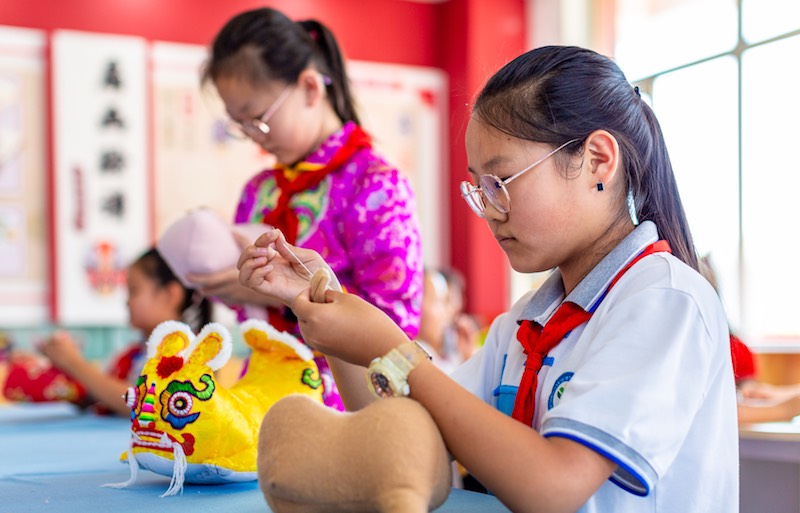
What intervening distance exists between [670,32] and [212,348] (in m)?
3.93

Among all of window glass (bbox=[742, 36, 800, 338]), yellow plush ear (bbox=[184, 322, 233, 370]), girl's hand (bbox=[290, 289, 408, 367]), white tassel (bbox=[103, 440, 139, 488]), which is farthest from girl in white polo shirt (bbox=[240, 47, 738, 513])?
window glass (bbox=[742, 36, 800, 338])

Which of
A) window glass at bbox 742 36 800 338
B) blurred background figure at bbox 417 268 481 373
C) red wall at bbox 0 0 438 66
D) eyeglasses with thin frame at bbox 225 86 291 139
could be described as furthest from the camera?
red wall at bbox 0 0 438 66

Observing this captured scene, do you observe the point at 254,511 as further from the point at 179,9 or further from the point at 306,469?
Result: the point at 179,9

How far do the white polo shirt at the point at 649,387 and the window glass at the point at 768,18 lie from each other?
351cm

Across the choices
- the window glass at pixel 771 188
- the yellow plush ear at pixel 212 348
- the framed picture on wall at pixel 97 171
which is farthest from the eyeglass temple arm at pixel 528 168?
the framed picture on wall at pixel 97 171

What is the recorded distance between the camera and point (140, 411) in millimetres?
1048

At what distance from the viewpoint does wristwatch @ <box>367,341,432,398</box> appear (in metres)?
0.76

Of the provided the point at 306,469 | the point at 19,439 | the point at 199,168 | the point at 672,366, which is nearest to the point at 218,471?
the point at 306,469

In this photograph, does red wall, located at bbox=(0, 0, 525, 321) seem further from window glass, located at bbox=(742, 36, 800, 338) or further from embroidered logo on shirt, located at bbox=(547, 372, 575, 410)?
embroidered logo on shirt, located at bbox=(547, 372, 575, 410)

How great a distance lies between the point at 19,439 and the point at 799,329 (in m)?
3.21

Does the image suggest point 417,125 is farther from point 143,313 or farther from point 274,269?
point 274,269

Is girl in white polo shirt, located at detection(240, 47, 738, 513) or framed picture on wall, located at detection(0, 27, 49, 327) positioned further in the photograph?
framed picture on wall, located at detection(0, 27, 49, 327)

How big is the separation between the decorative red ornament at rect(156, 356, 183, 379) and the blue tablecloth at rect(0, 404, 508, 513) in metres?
0.14

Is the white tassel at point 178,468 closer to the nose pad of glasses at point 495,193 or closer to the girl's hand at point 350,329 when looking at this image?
the girl's hand at point 350,329
